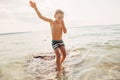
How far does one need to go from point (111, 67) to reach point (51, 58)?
352 cm

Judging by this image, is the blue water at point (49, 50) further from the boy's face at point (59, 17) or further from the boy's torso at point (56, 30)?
the boy's face at point (59, 17)

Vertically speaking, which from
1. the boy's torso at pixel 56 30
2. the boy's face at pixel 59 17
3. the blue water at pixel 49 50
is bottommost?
the blue water at pixel 49 50

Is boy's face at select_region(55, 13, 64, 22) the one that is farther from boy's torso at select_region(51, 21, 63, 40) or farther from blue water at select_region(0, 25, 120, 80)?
blue water at select_region(0, 25, 120, 80)

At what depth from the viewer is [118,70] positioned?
6340 millimetres

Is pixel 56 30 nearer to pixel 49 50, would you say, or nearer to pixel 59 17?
pixel 59 17

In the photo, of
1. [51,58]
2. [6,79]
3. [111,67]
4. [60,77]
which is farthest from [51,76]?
[51,58]

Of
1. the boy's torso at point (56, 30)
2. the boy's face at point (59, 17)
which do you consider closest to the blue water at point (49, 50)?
the boy's torso at point (56, 30)

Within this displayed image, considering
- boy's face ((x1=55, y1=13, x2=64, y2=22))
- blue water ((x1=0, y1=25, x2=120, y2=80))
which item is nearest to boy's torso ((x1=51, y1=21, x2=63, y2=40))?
boy's face ((x1=55, y1=13, x2=64, y2=22))

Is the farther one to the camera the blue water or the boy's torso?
the blue water

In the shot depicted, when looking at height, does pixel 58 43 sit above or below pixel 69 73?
above

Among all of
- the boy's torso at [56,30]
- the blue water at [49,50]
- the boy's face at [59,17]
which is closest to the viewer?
the boy's face at [59,17]

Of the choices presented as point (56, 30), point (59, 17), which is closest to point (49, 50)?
point (56, 30)

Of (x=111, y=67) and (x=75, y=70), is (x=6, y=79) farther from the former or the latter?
(x=111, y=67)

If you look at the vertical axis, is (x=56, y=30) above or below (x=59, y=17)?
below
